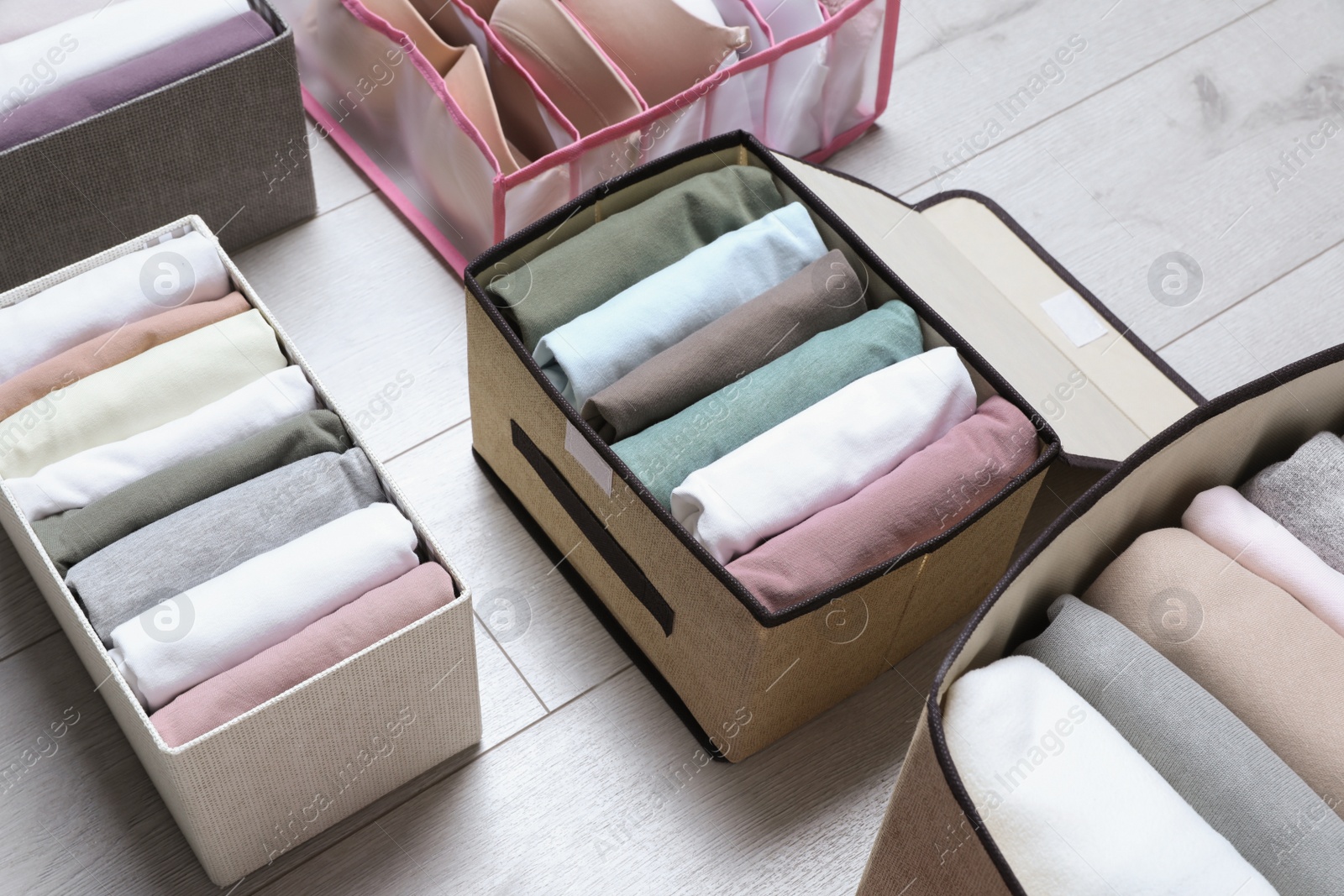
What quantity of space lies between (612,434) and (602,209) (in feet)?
0.86

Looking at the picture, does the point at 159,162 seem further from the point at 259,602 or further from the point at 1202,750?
the point at 1202,750

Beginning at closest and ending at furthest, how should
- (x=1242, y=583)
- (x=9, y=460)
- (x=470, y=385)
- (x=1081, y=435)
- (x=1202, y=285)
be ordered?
(x=1242, y=583), (x=9, y=460), (x=470, y=385), (x=1081, y=435), (x=1202, y=285)

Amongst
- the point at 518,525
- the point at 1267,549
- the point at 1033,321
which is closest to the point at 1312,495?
the point at 1267,549

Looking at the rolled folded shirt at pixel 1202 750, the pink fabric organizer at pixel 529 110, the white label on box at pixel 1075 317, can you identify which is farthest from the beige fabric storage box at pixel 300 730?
the white label on box at pixel 1075 317

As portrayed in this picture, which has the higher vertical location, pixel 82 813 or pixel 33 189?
pixel 33 189

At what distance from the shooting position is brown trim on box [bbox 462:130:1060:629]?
48.0 inches

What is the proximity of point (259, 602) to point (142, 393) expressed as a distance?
0.26 m

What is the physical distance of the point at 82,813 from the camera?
1.38 metres

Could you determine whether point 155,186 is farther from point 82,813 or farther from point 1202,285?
point 1202,285

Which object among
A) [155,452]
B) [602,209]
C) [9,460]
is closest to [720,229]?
[602,209]

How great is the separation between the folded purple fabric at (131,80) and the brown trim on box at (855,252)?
1.55ft

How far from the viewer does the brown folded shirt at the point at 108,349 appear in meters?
1.31

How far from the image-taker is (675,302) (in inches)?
54.7

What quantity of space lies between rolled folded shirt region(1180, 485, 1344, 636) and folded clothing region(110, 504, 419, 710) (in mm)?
684
